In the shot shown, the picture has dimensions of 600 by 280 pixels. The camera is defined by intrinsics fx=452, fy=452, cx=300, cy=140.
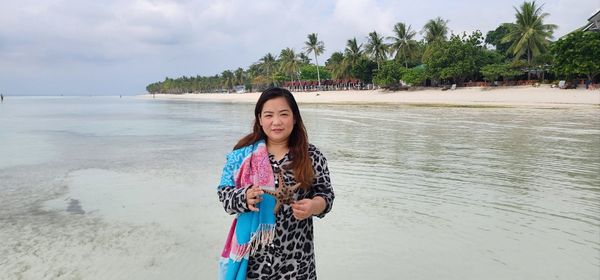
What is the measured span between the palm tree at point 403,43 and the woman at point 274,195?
59108mm

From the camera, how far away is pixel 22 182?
854 centimetres

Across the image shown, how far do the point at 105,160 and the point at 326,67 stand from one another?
268ft

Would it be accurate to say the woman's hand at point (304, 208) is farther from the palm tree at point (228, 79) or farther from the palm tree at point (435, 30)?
the palm tree at point (228, 79)

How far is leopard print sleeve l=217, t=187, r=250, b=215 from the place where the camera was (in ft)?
6.30

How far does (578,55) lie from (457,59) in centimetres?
1406

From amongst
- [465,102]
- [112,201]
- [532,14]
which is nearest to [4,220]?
[112,201]

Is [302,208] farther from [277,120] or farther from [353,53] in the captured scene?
[353,53]

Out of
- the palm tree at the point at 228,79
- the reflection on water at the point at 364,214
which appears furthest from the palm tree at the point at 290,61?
the reflection on water at the point at 364,214

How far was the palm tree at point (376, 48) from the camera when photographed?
202 ft

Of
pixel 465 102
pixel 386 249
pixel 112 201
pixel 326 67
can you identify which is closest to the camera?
pixel 386 249

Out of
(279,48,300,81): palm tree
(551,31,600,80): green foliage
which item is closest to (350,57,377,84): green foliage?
(279,48,300,81): palm tree

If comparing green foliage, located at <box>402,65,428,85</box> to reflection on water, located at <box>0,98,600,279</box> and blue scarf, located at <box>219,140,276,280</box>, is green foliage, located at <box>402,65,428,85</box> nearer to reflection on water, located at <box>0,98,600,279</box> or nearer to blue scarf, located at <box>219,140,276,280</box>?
reflection on water, located at <box>0,98,600,279</box>

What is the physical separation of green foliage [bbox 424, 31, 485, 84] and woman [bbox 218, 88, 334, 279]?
48673 millimetres

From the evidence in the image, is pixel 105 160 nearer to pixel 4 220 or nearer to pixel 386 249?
pixel 4 220
